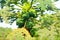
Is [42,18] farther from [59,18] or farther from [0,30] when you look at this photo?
[0,30]

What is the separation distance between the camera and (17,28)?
8.32 ft

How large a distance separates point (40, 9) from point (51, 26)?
314 mm

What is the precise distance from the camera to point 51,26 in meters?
2.46

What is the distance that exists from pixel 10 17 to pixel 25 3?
0.22 meters

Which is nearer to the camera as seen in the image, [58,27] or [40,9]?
[58,27]

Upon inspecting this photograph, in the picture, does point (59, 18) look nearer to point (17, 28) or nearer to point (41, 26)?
point (41, 26)

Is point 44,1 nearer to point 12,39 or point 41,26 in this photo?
point 41,26

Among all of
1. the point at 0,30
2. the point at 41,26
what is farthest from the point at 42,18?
the point at 0,30

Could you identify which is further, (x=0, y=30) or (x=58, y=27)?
(x=0, y=30)

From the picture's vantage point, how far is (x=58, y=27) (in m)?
2.47

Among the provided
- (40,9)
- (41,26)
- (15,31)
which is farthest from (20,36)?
(40,9)

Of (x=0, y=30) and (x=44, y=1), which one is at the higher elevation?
(x=44, y=1)

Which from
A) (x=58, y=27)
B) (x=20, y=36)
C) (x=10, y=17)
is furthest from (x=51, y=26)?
(x=10, y=17)

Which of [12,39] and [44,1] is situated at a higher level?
[44,1]
